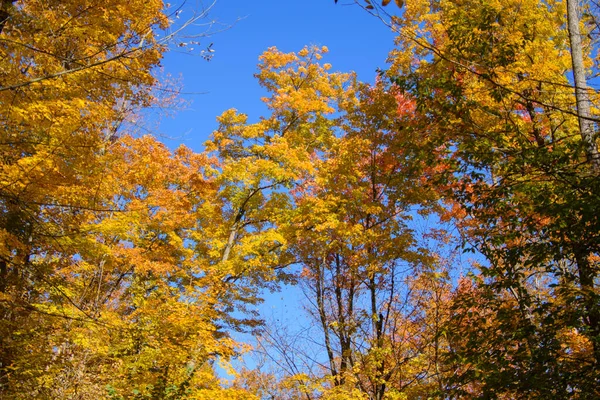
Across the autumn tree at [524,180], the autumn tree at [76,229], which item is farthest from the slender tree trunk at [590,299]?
the autumn tree at [76,229]

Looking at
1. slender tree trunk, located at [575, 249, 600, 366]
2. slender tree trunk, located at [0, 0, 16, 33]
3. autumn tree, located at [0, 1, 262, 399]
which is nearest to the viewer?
slender tree trunk, located at [0, 0, 16, 33]

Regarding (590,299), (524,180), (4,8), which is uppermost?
(4,8)

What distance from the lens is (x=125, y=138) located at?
1278 centimetres

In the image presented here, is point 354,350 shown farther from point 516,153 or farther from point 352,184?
point 516,153

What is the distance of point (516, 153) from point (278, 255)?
9291 millimetres

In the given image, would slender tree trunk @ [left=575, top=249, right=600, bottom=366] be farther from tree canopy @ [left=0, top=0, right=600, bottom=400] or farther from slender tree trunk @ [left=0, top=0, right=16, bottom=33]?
slender tree trunk @ [left=0, top=0, right=16, bottom=33]

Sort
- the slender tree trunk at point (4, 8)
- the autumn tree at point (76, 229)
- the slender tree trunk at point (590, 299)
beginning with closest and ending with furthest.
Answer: the slender tree trunk at point (4, 8)
the slender tree trunk at point (590, 299)
the autumn tree at point (76, 229)

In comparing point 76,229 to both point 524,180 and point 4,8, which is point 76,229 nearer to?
point 4,8

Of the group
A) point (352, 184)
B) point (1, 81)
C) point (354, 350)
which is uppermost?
point (352, 184)

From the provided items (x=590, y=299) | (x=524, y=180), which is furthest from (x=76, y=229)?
(x=590, y=299)

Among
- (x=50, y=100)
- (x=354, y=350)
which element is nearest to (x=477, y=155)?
(x=354, y=350)

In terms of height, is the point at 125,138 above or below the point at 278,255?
above

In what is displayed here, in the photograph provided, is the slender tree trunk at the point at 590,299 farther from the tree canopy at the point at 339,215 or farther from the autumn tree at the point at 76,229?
the autumn tree at the point at 76,229

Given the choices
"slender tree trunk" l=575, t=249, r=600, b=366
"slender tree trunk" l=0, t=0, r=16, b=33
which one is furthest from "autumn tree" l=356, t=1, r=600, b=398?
"slender tree trunk" l=0, t=0, r=16, b=33
